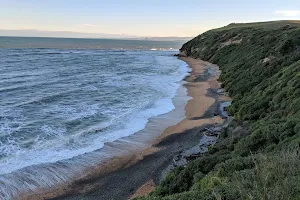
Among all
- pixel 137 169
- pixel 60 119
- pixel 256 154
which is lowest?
pixel 137 169

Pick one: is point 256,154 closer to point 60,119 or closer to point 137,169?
point 137,169

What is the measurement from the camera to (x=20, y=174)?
49.1 ft

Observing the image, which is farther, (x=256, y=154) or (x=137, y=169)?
(x=137, y=169)

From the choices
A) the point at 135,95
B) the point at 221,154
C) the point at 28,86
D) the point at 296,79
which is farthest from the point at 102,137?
the point at 28,86

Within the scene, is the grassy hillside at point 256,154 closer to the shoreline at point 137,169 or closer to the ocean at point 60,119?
the shoreline at point 137,169

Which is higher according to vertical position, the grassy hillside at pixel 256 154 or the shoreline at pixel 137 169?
the grassy hillside at pixel 256 154

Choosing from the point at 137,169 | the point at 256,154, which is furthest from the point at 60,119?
the point at 256,154

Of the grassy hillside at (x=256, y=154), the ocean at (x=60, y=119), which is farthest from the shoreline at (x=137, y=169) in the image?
the grassy hillside at (x=256, y=154)

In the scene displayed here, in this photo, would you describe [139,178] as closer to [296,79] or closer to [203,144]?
[203,144]

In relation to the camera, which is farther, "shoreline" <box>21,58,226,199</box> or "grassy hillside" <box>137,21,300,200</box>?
"shoreline" <box>21,58,226,199</box>

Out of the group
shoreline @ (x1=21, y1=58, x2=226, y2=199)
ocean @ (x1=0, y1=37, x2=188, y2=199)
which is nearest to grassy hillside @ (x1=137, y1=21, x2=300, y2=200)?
shoreline @ (x1=21, y1=58, x2=226, y2=199)

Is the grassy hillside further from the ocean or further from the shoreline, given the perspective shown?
the ocean

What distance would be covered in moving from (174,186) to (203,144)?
660 centimetres

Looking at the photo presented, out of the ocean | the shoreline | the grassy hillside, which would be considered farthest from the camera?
the ocean
